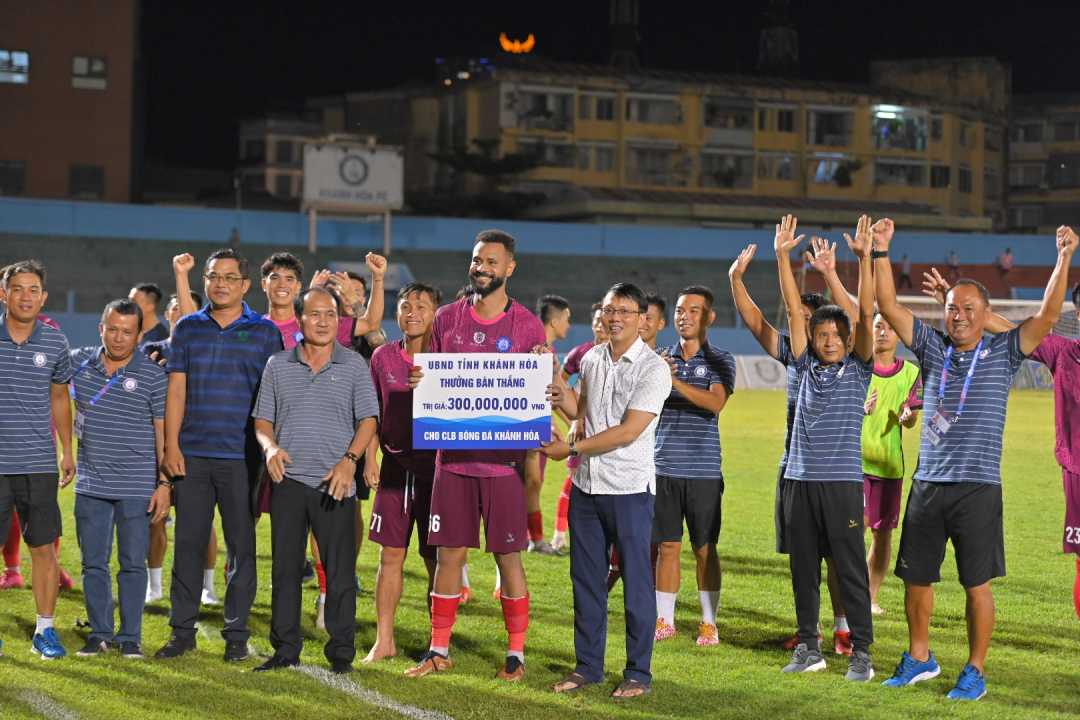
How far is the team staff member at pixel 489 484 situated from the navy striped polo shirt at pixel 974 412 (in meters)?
2.22

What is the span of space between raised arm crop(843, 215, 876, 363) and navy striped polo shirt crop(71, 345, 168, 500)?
409cm

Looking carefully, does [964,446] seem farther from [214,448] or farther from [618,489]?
[214,448]

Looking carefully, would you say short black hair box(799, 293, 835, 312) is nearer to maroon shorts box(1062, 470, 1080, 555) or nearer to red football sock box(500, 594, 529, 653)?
maroon shorts box(1062, 470, 1080, 555)

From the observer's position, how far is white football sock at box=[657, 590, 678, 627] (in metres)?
7.26

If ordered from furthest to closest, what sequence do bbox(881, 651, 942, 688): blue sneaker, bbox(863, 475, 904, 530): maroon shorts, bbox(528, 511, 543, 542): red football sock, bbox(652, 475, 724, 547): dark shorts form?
1. bbox(528, 511, 543, 542): red football sock
2. bbox(863, 475, 904, 530): maroon shorts
3. bbox(652, 475, 724, 547): dark shorts
4. bbox(881, 651, 942, 688): blue sneaker

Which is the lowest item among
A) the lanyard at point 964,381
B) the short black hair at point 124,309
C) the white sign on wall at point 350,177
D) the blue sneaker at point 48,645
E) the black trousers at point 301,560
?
the blue sneaker at point 48,645

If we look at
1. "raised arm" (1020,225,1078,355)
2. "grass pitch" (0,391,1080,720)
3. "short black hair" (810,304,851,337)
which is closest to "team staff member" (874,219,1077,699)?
"raised arm" (1020,225,1078,355)

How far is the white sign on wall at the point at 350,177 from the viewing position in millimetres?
44625

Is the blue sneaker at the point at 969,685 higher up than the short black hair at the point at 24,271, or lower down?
lower down

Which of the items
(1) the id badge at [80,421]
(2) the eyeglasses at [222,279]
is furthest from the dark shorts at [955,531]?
(1) the id badge at [80,421]

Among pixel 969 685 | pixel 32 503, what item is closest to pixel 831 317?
pixel 969 685

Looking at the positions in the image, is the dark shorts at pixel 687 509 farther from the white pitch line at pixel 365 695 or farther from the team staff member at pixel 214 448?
the team staff member at pixel 214 448

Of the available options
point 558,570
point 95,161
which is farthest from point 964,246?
point 558,570

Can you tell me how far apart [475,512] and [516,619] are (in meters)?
0.65
